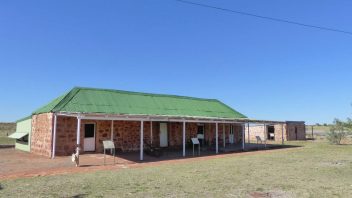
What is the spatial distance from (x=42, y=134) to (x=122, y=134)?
460cm

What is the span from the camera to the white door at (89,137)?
18719 millimetres

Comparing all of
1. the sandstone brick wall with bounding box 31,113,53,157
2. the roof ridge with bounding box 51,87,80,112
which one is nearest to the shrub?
the roof ridge with bounding box 51,87,80,112

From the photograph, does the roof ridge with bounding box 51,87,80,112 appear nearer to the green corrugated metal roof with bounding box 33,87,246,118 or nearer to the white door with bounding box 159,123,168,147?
the green corrugated metal roof with bounding box 33,87,246,118

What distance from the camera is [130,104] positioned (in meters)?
22.1

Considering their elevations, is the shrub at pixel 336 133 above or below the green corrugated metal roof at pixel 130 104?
below

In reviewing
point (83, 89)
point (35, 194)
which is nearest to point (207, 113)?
point (83, 89)

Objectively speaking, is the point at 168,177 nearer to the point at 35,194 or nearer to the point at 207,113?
the point at 35,194

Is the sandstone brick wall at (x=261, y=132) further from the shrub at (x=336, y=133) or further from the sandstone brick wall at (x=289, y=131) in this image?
the shrub at (x=336, y=133)

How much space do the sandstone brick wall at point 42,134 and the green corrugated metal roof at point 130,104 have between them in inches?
18.6

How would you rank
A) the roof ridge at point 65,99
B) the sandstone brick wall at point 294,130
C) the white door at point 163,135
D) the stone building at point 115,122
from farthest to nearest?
the sandstone brick wall at point 294,130 → the white door at point 163,135 → the roof ridge at point 65,99 → the stone building at point 115,122

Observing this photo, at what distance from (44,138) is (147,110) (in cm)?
689

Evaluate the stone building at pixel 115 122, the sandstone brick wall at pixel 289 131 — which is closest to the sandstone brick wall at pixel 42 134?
the stone building at pixel 115 122

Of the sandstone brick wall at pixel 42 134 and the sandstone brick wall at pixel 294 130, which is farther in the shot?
the sandstone brick wall at pixel 294 130

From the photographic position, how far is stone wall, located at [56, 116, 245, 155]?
17.6 m
